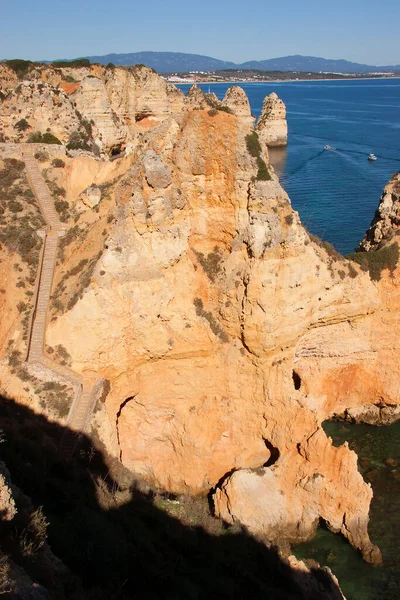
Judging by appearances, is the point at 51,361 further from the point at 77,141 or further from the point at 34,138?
the point at 77,141

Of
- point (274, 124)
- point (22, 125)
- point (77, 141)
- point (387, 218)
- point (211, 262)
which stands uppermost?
point (274, 124)

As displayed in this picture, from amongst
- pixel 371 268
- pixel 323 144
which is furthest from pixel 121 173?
pixel 323 144

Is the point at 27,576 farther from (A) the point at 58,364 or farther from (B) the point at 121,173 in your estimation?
(B) the point at 121,173

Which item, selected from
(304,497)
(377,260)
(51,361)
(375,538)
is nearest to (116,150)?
(377,260)

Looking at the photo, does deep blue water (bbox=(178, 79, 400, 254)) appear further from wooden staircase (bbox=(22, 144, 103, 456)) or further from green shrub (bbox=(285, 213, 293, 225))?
wooden staircase (bbox=(22, 144, 103, 456))

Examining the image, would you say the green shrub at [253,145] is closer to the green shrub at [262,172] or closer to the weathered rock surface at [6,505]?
the green shrub at [262,172]
